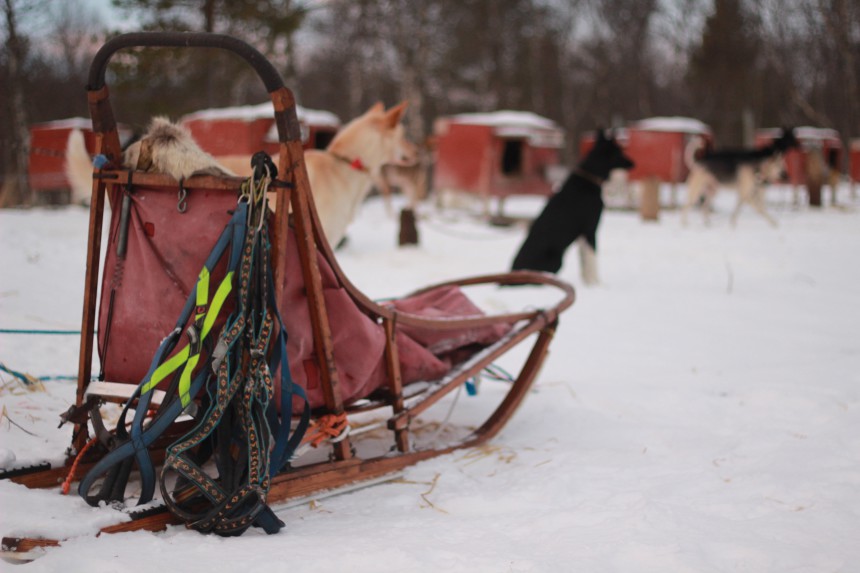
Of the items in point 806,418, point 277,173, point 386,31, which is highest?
point 386,31

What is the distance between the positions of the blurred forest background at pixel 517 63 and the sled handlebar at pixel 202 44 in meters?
9.23

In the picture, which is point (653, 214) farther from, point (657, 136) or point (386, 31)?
point (386, 31)

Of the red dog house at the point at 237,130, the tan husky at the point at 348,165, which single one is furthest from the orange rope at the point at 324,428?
the red dog house at the point at 237,130

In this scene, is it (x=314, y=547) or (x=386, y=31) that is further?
(x=386, y=31)

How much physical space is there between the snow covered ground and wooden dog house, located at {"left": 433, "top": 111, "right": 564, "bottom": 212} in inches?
326

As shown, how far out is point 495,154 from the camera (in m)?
13.4

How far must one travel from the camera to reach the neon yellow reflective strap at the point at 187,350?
65.9 inches

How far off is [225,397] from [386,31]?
19799 mm

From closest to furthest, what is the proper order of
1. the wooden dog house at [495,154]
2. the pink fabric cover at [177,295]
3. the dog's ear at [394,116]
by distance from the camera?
the pink fabric cover at [177,295], the dog's ear at [394,116], the wooden dog house at [495,154]

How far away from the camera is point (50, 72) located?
12.4 meters

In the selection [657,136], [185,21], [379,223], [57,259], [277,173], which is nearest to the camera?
[277,173]

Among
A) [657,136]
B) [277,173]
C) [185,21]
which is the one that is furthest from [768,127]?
[277,173]

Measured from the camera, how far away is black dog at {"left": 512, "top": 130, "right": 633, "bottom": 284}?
567cm

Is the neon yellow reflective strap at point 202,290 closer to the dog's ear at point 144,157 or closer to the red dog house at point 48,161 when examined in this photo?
the dog's ear at point 144,157
